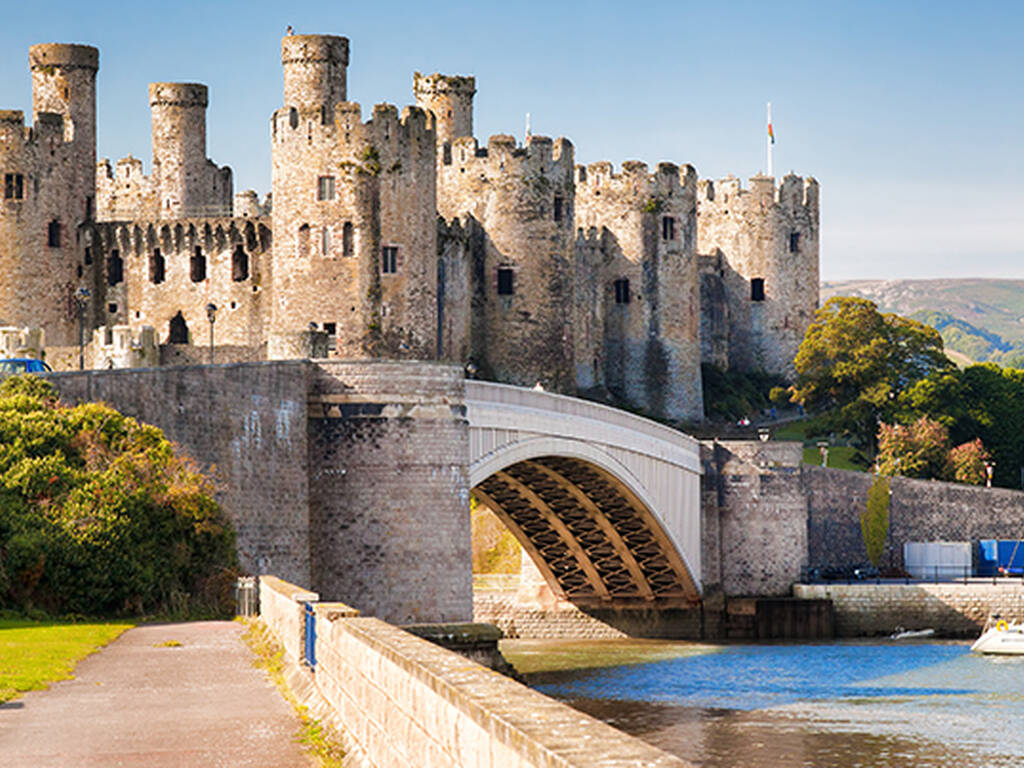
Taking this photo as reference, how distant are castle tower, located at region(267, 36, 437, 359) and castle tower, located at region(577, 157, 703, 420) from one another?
17905 millimetres

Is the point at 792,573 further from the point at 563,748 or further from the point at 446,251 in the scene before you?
the point at 563,748

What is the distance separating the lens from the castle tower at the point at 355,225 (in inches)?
2181

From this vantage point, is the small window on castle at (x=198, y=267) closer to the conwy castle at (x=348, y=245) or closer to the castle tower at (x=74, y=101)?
the conwy castle at (x=348, y=245)

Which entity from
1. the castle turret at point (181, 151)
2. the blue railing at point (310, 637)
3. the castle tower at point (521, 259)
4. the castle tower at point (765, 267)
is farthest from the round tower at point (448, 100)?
the blue railing at point (310, 637)

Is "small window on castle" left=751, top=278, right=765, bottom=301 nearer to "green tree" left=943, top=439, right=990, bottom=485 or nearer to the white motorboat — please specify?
"green tree" left=943, top=439, right=990, bottom=485

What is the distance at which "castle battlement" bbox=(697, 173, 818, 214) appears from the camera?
84.4m

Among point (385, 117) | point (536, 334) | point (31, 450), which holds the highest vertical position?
point (385, 117)

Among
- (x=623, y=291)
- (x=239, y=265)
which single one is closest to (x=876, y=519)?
(x=623, y=291)

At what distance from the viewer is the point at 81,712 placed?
1353cm

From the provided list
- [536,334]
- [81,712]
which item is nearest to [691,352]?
[536,334]

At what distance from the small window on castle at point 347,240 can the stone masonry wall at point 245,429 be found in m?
21.6

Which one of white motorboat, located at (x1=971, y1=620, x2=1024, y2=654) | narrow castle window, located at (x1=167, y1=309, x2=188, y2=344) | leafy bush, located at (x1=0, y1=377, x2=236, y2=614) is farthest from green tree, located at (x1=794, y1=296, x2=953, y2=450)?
leafy bush, located at (x1=0, y1=377, x2=236, y2=614)

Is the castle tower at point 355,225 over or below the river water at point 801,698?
over

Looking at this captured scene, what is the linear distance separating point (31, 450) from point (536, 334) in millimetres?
40048
